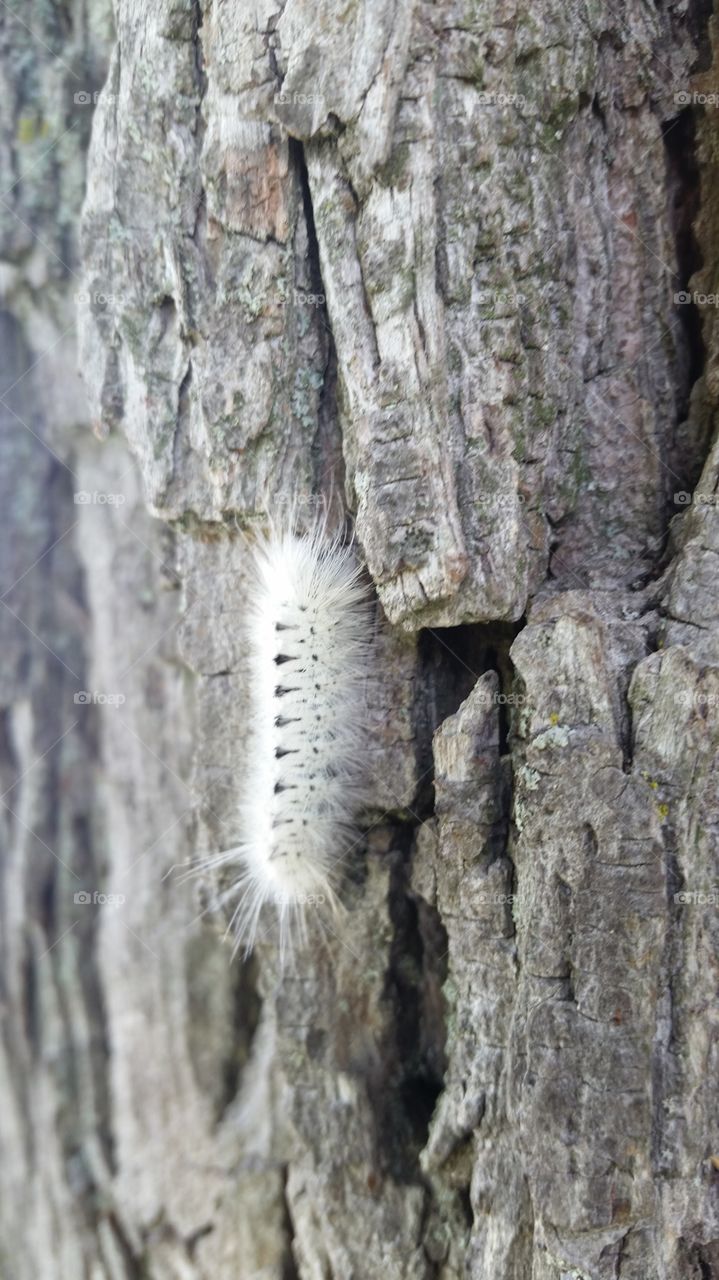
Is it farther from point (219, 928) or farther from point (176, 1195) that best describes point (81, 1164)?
point (219, 928)

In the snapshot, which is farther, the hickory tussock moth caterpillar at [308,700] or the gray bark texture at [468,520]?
the hickory tussock moth caterpillar at [308,700]

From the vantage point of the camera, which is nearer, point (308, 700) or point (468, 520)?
point (468, 520)

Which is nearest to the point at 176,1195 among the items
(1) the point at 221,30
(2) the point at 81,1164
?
(2) the point at 81,1164

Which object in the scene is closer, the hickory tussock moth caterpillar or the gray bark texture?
the gray bark texture

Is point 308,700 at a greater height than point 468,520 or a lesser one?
lesser
